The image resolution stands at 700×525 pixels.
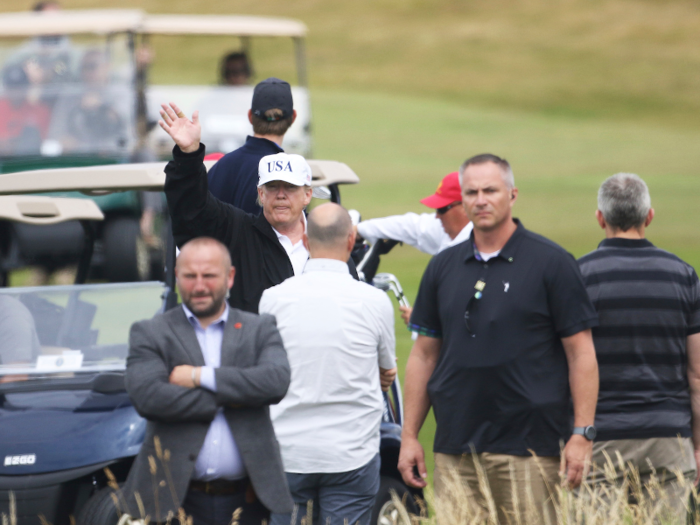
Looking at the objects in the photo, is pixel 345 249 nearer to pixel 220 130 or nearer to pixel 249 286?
pixel 249 286

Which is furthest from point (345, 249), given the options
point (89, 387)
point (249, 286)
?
point (89, 387)

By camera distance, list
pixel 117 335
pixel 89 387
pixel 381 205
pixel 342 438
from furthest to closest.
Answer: pixel 381 205 → pixel 117 335 → pixel 89 387 → pixel 342 438

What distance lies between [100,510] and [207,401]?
97 centimetres

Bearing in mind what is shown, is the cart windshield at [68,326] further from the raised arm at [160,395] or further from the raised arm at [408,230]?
the raised arm at [160,395]

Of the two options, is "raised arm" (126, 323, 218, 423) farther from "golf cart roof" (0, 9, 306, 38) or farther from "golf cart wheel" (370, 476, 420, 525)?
"golf cart roof" (0, 9, 306, 38)

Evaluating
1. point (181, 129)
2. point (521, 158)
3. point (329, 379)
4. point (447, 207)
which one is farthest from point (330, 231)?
point (521, 158)

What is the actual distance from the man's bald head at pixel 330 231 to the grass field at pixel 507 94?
5394 millimetres

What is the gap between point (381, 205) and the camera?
21.7m

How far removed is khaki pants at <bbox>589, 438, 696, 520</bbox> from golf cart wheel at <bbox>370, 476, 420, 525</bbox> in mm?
811

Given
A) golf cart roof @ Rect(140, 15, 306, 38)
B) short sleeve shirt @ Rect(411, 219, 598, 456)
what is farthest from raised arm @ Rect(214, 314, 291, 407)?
golf cart roof @ Rect(140, 15, 306, 38)

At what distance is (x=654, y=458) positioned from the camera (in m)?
4.21

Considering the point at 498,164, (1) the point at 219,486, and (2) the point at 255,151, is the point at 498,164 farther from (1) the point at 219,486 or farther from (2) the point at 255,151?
(1) the point at 219,486

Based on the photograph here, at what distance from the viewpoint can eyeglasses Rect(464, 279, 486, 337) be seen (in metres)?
3.94

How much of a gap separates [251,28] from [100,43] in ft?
6.79
